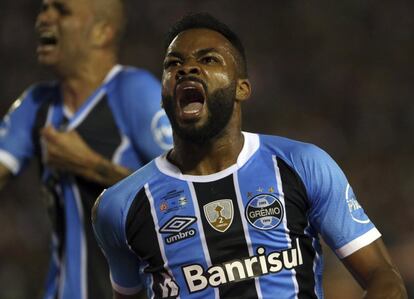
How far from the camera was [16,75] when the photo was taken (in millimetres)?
11586

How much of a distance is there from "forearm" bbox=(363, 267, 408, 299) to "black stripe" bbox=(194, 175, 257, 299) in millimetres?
364

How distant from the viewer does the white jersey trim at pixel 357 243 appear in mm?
3143

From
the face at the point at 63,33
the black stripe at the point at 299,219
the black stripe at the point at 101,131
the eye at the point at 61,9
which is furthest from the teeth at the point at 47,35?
the black stripe at the point at 299,219

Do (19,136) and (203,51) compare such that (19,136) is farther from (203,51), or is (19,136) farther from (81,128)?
(203,51)

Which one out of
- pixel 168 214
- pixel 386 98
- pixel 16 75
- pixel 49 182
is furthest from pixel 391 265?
pixel 16 75

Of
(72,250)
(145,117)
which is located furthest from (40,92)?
(72,250)

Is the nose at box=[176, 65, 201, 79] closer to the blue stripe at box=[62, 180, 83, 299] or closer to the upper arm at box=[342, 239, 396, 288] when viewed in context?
the upper arm at box=[342, 239, 396, 288]

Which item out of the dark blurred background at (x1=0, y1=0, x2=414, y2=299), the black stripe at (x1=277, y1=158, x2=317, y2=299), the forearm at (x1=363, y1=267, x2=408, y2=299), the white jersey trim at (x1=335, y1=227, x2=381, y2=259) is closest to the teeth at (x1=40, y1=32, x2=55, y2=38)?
the black stripe at (x1=277, y1=158, x2=317, y2=299)

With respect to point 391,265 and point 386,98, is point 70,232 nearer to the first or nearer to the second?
point 391,265

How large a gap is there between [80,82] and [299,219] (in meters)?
2.01

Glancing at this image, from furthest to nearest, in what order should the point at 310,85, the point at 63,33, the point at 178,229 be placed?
the point at 310,85 < the point at 63,33 < the point at 178,229

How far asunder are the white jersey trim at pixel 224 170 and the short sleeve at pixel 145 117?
1105mm

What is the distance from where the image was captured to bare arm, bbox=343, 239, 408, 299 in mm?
2998

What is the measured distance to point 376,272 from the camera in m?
3.07
